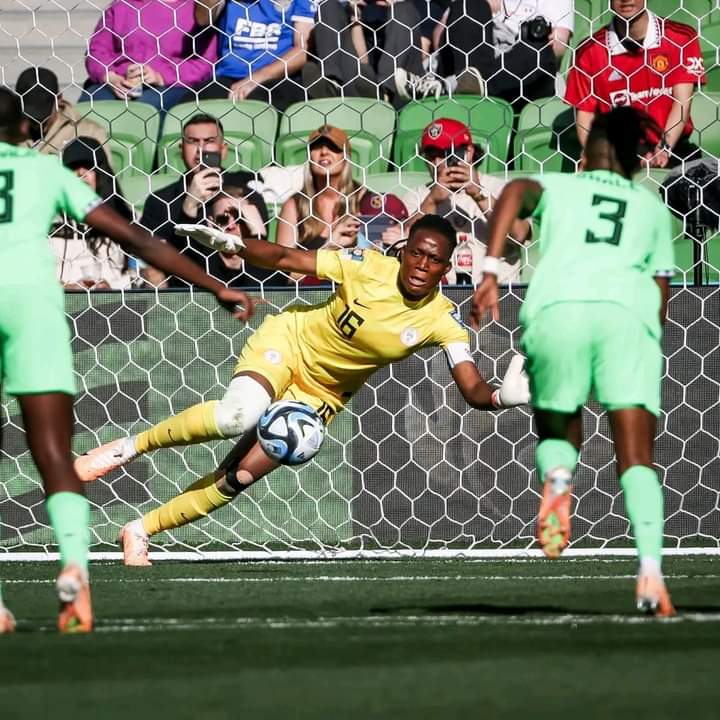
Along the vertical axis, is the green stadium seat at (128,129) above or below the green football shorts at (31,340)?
above

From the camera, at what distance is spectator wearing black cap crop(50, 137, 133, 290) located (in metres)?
8.70

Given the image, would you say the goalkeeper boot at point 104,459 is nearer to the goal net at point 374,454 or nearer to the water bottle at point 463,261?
the goal net at point 374,454

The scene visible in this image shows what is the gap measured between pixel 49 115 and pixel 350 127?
196 centimetres

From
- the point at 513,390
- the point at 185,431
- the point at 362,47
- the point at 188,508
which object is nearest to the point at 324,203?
the point at 362,47

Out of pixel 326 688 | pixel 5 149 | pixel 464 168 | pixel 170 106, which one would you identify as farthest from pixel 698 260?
pixel 326 688

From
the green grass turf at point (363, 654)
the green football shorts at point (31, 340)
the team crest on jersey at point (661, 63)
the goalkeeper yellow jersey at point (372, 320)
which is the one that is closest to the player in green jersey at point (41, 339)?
the green football shorts at point (31, 340)

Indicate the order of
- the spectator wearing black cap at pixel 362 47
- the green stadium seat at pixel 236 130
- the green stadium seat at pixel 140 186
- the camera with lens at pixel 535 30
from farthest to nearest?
1. the spectator wearing black cap at pixel 362 47
2. the camera with lens at pixel 535 30
3. the green stadium seat at pixel 236 130
4. the green stadium seat at pixel 140 186

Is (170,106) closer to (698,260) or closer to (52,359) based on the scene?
(698,260)

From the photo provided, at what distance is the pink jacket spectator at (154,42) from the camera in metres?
10.3

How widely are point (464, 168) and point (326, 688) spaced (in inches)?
234

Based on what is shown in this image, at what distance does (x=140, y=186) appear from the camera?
9.27m

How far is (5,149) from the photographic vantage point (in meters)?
4.42

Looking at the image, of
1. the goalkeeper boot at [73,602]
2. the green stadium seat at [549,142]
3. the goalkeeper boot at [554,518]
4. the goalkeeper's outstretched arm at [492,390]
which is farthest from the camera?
the green stadium seat at [549,142]

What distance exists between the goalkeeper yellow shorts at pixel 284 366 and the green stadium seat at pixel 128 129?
234 centimetres
